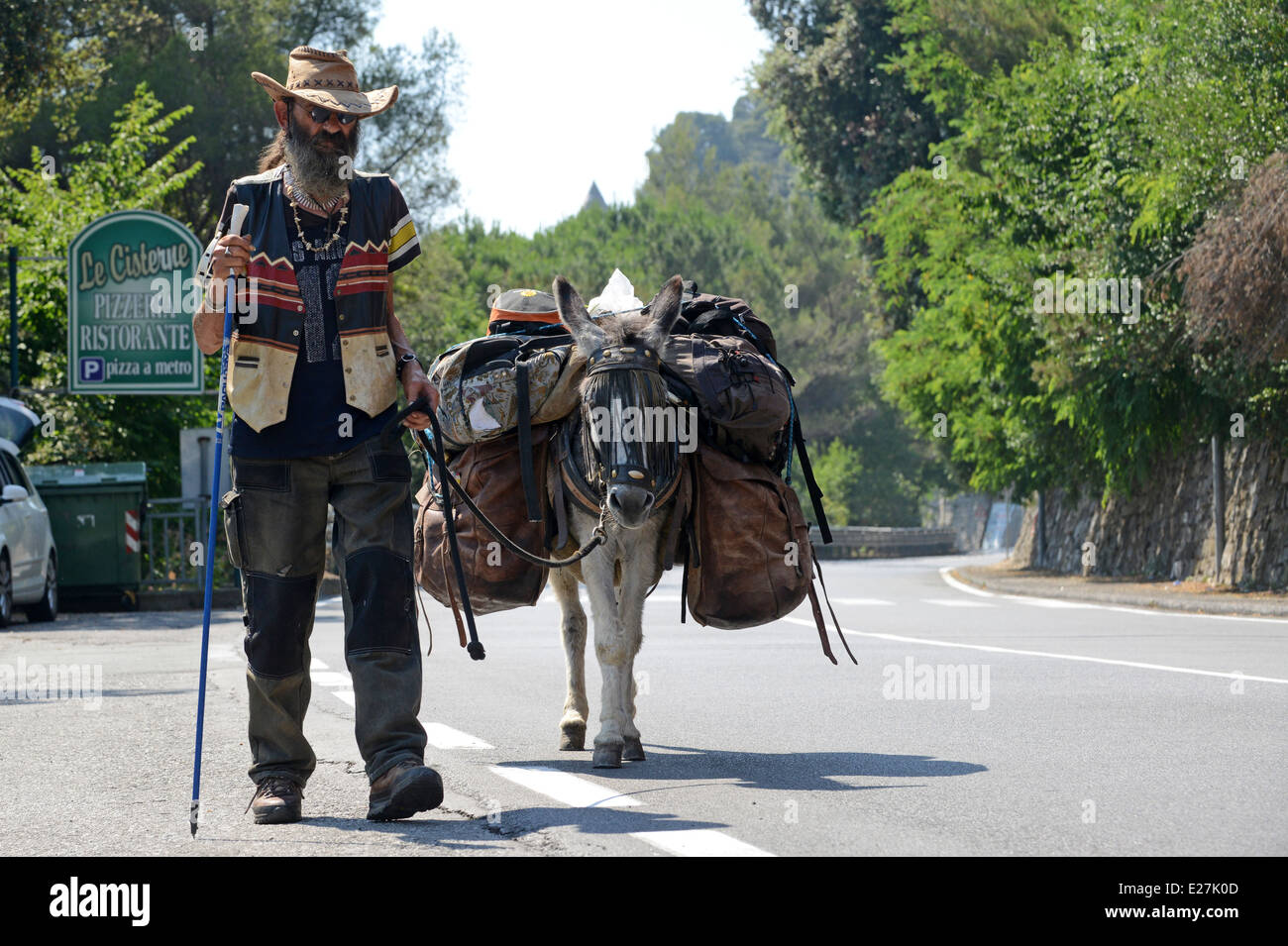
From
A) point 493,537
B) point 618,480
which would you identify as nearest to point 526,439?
point 493,537

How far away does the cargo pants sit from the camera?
21.1ft

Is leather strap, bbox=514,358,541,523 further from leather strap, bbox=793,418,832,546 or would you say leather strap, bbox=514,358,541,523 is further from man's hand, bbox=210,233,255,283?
man's hand, bbox=210,233,255,283

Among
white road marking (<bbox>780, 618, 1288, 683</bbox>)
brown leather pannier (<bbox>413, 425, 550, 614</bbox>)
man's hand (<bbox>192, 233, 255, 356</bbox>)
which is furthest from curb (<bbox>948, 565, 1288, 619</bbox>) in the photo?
man's hand (<bbox>192, 233, 255, 356</bbox>)

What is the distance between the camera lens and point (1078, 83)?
27.8m

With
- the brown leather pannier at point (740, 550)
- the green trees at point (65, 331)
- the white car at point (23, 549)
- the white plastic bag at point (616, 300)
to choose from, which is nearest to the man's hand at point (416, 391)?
the brown leather pannier at point (740, 550)

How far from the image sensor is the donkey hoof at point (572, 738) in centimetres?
834

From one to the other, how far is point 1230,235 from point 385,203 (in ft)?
53.7

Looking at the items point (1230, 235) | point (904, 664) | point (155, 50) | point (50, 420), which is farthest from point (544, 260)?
point (904, 664)

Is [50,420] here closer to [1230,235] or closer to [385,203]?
[1230,235]

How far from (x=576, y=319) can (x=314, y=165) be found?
1.55 m

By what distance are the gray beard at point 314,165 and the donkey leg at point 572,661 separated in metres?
2.53

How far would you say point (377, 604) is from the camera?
645 cm

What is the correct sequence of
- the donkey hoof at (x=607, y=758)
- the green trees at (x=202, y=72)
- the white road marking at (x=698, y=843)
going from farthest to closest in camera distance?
the green trees at (x=202, y=72) → the donkey hoof at (x=607, y=758) → the white road marking at (x=698, y=843)

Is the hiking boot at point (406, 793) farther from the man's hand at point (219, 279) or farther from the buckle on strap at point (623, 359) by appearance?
the buckle on strap at point (623, 359)
